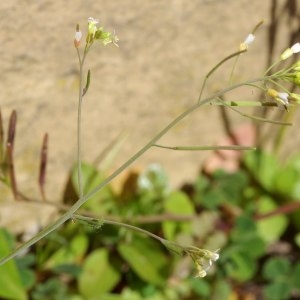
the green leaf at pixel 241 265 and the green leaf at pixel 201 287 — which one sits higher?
the green leaf at pixel 241 265

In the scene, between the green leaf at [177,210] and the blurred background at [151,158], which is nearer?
the blurred background at [151,158]

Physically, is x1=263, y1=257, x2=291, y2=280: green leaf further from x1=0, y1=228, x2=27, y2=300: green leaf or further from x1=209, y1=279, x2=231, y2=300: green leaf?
x1=0, y1=228, x2=27, y2=300: green leaf

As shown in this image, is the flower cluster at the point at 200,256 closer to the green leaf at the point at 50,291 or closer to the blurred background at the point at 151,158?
the blurred background at the point at 151,158

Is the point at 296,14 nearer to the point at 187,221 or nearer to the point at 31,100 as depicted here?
the point at 187,221

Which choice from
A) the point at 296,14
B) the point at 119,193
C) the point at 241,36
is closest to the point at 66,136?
the point at 119,193

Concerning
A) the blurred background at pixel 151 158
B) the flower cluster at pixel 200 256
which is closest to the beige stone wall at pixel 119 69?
the blurred background at pixel 151 158

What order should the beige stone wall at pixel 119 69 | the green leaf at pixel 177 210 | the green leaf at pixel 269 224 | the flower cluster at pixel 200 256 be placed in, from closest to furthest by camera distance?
the flower cluster at pixel 200 256, the beige stone wall at pixel 119 69, the green leaf at pixel 177 210, the green leaf at pixel 269 224
